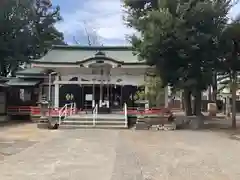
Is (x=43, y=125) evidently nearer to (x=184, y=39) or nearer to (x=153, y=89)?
(x=153, y=89)

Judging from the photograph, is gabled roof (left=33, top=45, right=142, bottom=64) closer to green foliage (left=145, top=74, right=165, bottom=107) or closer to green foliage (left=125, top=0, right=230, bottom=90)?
green foliage (left=145, top=74, right=165, bottom=107)

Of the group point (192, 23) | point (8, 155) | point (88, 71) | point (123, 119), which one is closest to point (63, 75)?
point (88, 71)

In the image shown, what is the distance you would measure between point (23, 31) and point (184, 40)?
18691 mm

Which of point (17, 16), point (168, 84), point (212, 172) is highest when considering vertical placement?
point (17, 16)

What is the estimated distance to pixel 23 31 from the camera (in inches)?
1315

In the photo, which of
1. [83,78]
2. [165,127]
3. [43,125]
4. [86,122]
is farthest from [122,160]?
[83,78]

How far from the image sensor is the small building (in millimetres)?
26266

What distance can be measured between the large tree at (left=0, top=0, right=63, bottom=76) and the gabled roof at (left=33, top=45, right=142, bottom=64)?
4312 millimetres

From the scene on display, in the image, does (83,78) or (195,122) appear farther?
(83,78)

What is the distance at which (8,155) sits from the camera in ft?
36.5

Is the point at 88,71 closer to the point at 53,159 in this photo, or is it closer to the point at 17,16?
the point at 17,16

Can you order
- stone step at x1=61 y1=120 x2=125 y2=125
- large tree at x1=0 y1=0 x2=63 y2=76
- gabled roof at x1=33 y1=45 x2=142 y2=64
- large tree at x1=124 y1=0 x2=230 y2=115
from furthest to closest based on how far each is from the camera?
large tree at x1=0 y1=0 x2=63 y2=76 → gabled roof at x1=33 y1=45 x2=142 y2=64 → stone step at x1=61 y1=120 x2=125 y2=125 → large tree at x1=124 y1=0 x2=230 y2=115

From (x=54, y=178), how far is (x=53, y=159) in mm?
2459

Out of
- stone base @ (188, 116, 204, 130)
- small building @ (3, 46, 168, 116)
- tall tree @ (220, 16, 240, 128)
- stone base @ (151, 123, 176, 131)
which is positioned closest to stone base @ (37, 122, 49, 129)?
small building @ (3, 46, 168, 116)
